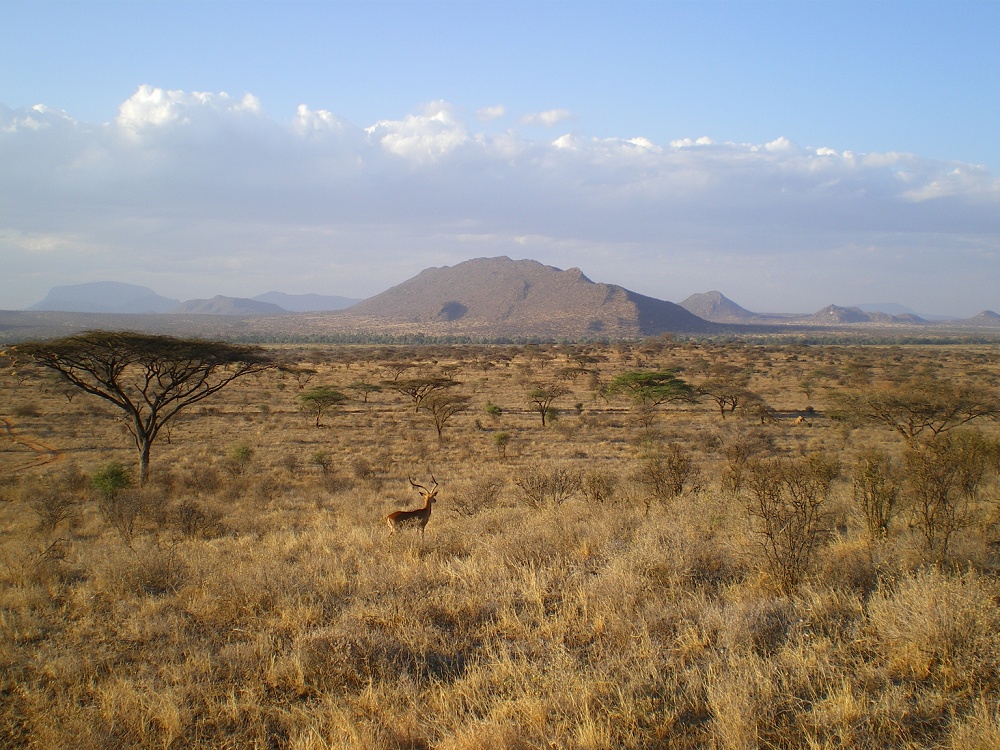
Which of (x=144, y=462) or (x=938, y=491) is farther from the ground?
(x=938, y=491)

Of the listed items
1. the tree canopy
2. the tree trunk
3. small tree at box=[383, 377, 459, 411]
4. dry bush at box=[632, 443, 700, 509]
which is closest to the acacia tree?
the tree canopy

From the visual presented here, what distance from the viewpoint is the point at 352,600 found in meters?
5.31

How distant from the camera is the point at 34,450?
2298cm

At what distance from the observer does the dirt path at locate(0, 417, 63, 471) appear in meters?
20.1

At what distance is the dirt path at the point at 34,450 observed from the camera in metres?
20.1

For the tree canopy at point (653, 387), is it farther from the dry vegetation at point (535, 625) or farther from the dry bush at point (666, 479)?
the dry vegetation at point (535, 625)

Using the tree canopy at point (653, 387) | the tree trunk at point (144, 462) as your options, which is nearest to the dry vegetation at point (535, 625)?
the tree trunk at point (144, 462)

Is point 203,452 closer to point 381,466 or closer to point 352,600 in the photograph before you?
point 381,466

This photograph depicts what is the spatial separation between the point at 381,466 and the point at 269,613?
51.2 feet

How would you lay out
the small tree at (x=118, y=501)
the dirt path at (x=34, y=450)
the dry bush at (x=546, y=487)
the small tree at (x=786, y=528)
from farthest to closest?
the dirt path at (x=34, y=450) → the dry bush at (x=546, y=487) → the small tree at (x=118, y=501) → the small tree at (x=786, y=528)

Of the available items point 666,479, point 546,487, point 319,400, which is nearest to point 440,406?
point 319,400

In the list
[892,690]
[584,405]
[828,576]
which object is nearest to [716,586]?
[828,576]

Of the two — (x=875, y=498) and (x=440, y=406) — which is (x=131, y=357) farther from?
(x=875, y=498)

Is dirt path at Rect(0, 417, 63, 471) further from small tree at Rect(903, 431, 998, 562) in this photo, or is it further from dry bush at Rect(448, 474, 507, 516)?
small tree at Rect(903, 431, 998, 562)
